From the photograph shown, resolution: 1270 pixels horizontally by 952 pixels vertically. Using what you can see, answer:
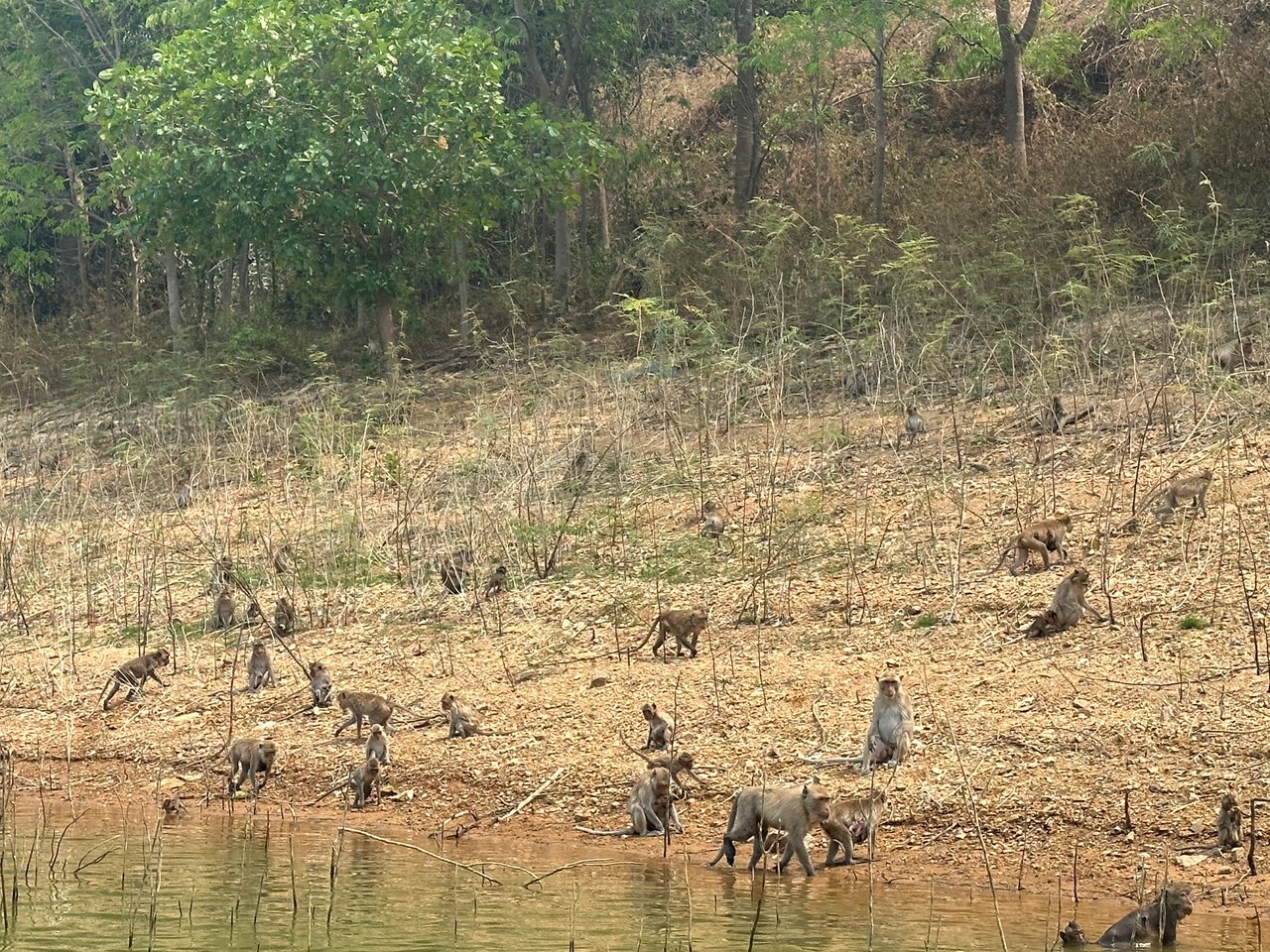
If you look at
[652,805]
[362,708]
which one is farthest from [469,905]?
[362,708]

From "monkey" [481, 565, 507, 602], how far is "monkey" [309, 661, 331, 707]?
2.07 meters

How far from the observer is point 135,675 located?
14398 mm

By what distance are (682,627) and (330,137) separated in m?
14.7

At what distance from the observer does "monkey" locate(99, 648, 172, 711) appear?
14.3 meters

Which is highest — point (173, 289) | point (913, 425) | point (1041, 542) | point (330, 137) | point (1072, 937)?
point (330, 137)

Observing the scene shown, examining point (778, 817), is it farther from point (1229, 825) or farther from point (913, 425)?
point (913, 425)

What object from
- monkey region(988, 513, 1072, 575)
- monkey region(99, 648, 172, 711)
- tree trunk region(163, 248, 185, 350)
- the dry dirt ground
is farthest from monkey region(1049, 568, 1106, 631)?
tree trunk region(163, 248, 185, 350)

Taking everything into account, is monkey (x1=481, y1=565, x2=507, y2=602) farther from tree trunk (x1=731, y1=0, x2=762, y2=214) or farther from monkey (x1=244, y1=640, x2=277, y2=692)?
tree trunk (x1=731, y1=0, x2=762, y2=214)

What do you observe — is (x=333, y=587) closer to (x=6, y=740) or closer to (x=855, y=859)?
(x=6, y=740)

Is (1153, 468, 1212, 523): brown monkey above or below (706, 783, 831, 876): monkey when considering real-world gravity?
above

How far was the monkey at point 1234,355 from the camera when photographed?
17.7 m

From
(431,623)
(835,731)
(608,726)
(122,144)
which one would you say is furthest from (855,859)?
(122,144)

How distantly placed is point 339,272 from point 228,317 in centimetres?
534

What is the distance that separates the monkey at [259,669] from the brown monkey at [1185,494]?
7617 mm
